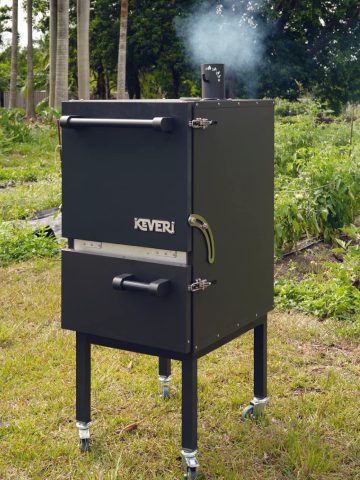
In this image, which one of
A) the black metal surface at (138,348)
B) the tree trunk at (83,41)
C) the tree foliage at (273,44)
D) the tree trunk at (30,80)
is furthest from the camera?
the tree foliage at (273,44)

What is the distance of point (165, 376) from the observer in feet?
12.8

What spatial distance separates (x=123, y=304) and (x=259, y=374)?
2.76 feet

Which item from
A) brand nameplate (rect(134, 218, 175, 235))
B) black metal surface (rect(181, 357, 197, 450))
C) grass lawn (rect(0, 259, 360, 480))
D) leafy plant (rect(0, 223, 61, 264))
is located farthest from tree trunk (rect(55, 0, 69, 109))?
black metal surface (rect(181, 357, 197, 450))

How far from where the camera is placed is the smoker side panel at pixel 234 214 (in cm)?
299

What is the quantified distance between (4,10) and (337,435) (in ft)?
130

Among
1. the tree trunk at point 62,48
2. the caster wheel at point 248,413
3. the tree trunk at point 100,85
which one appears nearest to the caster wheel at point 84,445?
the caster wheel at point 248,413

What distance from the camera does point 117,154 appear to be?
306cm

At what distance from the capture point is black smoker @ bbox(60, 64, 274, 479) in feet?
9.60

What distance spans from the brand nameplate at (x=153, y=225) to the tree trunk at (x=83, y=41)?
46.7ft

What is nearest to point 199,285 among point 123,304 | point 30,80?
point 123,304

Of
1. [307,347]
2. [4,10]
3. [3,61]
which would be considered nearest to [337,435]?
[307,347]

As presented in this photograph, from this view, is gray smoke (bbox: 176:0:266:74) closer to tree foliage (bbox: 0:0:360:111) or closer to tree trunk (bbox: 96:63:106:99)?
tree foliage (bbox: 0:0:360:111)

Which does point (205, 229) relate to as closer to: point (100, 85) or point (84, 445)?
point (84, 445)

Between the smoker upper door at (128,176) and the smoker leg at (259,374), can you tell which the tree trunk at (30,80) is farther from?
the smoker upper door at (128,176)
